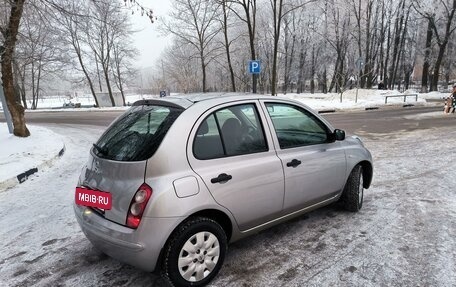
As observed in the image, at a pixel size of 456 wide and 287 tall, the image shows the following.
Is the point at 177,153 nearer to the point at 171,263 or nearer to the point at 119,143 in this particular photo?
the point at 119,143

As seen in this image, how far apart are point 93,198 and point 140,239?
27.1 inches

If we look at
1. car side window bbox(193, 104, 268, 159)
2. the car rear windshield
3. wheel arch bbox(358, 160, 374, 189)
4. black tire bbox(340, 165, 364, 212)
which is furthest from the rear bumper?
wheel arch bbox(358, 160, 374, 189)

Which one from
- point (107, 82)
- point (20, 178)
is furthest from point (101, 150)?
point (107, 82)

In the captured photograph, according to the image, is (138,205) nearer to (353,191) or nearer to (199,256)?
(199,256)

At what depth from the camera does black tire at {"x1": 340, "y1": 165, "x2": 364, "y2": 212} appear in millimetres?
4382

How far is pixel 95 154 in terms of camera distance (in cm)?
328

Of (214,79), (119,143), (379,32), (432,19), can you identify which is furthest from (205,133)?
(214,79)

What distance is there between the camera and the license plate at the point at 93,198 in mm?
2869

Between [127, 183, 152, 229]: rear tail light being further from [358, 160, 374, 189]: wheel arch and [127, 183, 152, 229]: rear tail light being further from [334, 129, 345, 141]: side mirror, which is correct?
[358, 160, 374, 189]: wheel arch

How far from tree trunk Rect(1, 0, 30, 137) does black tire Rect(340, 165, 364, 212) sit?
9.13 meters

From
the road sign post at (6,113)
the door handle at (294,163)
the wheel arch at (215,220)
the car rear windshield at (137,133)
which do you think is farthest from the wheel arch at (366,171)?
the road sign post at (6,113)

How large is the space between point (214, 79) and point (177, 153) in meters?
56.5

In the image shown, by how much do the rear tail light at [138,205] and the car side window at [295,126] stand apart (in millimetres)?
1510

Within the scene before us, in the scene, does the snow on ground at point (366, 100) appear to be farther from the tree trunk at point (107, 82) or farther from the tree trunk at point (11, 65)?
the tree trunk at point (107, 82)
